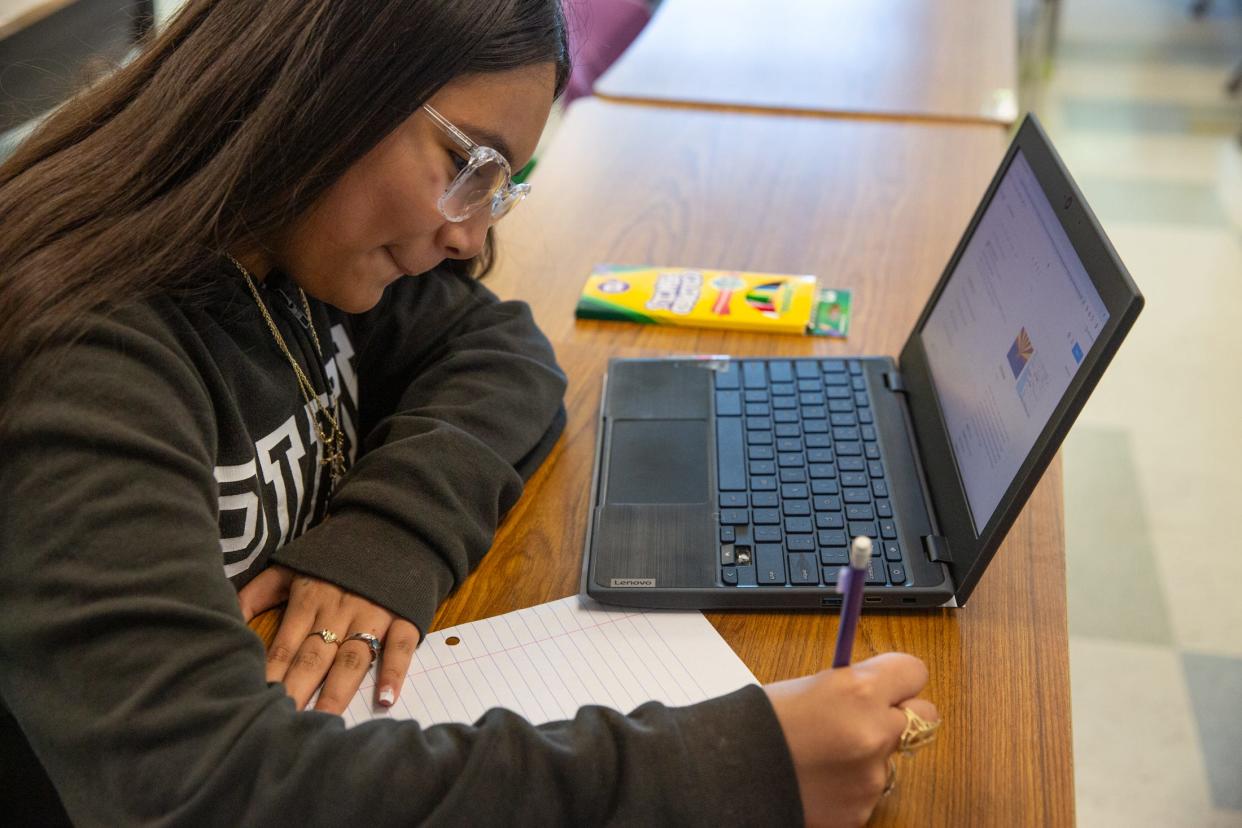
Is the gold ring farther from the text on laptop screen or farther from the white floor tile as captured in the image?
the white floor tile

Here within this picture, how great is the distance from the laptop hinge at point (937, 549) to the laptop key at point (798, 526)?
0.09 meters

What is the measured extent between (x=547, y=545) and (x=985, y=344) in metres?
0.40

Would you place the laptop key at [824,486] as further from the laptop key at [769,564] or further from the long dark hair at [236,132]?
the long dark hair at [236,132]

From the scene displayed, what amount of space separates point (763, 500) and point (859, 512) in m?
0.08

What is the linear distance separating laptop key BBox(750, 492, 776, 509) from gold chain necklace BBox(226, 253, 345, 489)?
1.19 feet

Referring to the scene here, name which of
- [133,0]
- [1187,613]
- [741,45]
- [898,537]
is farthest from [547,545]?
[133,0]

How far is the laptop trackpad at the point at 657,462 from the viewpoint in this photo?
0.96 m

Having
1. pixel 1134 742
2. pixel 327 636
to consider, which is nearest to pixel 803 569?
pixel 327 636

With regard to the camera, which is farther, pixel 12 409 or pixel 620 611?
pixel 620 611

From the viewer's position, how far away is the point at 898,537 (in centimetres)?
89

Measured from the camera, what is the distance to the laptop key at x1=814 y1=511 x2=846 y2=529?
91 centimetres

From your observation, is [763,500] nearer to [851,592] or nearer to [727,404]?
[727,404]

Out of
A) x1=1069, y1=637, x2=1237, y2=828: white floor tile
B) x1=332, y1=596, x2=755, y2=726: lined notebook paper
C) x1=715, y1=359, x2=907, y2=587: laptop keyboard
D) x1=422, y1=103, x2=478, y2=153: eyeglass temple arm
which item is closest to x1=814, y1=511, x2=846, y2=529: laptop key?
x1=715, y1=359, x2=907, y2=587: laptop keyboard

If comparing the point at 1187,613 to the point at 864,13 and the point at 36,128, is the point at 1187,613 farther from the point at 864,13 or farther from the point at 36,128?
the point at 36,128
